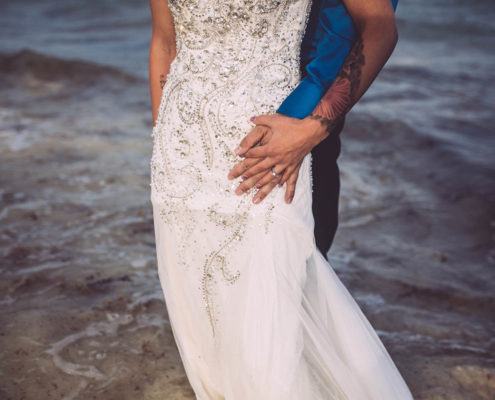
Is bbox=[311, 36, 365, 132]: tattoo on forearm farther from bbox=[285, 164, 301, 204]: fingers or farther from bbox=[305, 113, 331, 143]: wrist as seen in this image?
bbox=[285, 164, 301, 204]: fingers

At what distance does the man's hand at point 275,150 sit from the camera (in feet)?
4.85

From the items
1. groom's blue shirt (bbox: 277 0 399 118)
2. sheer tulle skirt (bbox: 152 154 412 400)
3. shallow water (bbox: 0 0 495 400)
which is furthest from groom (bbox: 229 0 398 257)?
shallow water (bbox: 0 0 495 400)

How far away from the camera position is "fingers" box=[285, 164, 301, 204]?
154cm

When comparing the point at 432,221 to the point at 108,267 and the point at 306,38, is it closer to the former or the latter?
the point at 108,267

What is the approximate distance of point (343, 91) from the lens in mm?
1513

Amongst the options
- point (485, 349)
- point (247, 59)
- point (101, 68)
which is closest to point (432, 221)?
point (485, 349)

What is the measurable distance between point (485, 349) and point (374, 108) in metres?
5.77

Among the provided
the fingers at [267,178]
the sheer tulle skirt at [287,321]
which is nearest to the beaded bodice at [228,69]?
the fingers at [267,178]

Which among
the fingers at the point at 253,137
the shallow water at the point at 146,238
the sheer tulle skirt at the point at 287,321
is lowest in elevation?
the shallow water at the point at 146,238

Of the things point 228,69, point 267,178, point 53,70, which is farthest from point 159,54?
point 53,70

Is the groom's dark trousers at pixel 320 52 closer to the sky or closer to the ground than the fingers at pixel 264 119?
closer to the sky

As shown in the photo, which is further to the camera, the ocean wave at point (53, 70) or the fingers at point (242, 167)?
the ocean wave at point (53, 70)

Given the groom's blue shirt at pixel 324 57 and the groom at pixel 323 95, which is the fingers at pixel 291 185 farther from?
the groom's blue shirt at pixel 324 57

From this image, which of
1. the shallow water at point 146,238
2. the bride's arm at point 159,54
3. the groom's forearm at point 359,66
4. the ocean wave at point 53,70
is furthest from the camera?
the ocean wave at point 53,70
